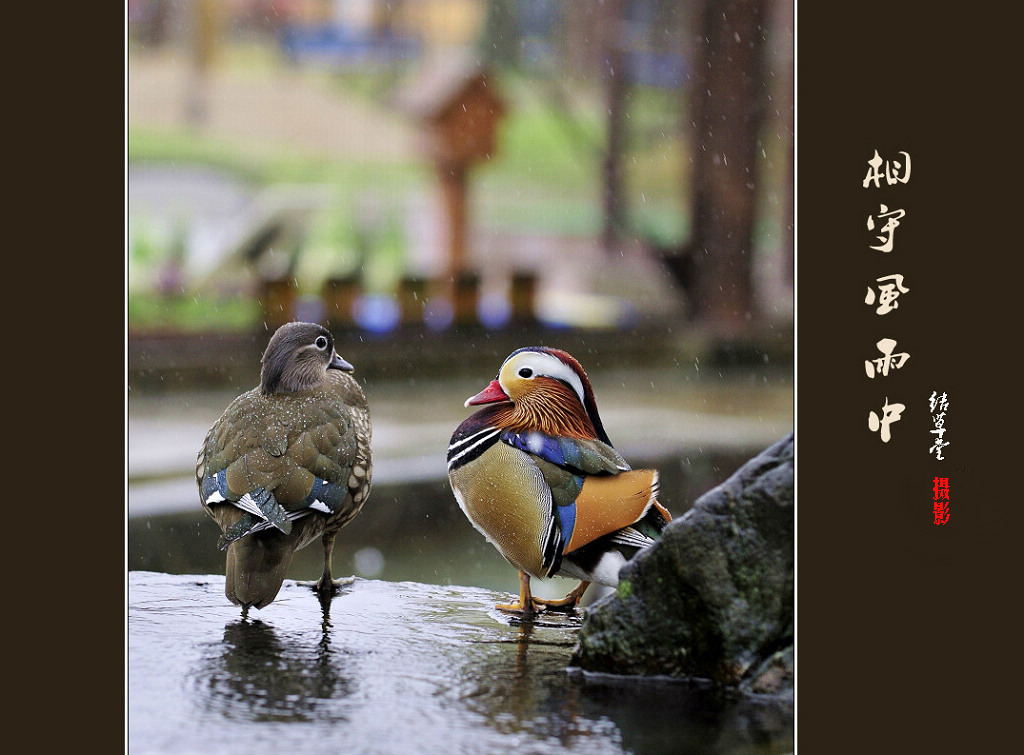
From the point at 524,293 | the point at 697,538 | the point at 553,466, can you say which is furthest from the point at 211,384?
the point at 697,538

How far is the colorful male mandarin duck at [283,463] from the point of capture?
191cm

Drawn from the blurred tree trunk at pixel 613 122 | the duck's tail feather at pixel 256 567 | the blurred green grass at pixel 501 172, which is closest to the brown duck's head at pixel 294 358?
the duck's tail feather at pixel 256 567

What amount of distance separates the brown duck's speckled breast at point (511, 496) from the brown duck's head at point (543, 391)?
71mm

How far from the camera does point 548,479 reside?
1927mm

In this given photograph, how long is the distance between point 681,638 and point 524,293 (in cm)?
173

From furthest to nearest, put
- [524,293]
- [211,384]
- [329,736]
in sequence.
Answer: [211,384], [524,293], [329,736]

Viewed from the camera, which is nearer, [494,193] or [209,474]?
[209,474]

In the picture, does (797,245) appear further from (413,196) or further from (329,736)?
(413,196)

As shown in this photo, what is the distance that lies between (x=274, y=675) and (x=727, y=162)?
435 centimetres

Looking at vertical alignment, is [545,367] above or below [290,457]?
above

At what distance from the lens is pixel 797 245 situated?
2.05 meters

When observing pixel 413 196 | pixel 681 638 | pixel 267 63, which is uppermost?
pixel 267 63
